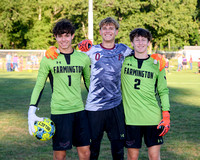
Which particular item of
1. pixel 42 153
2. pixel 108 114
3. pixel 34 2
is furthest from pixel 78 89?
pixel 34 2

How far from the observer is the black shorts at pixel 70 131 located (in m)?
4.23

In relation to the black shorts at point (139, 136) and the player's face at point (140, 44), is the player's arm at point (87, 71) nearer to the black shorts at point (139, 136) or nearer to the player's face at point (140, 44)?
the player's face at point (140, 44)

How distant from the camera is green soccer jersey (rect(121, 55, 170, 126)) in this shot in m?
4.39

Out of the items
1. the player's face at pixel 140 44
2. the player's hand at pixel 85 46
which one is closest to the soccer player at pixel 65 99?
the player's hand at pixel 85 46

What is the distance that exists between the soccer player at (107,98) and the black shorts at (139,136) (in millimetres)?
121

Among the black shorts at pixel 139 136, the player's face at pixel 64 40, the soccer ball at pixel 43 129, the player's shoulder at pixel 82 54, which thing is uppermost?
the player's face at pixel 64 40

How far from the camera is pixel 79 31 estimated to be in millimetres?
49844

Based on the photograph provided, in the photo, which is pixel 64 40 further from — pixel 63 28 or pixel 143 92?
pixel 143 92

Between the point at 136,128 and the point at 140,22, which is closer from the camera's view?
the point at 136,128


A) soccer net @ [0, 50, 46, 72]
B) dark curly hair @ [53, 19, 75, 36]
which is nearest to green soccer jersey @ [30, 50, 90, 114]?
dark curly hair @ [53, 19, 75, 36]

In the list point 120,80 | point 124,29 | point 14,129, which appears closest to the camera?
point 120,80

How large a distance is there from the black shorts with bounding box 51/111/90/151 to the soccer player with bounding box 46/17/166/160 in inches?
8.8

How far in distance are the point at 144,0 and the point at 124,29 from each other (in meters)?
6.72

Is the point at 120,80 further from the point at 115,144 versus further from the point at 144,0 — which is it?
the point at 144,0
